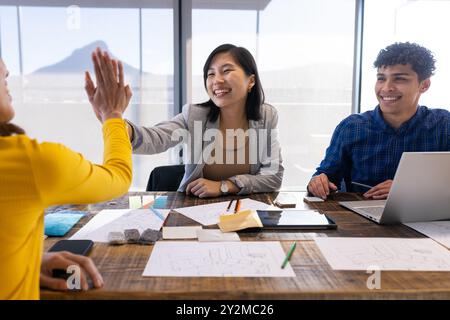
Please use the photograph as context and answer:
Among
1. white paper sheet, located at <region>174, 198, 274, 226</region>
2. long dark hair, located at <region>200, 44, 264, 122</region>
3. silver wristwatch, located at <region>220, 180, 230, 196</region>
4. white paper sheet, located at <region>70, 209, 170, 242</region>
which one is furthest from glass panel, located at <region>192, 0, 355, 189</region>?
white paper sheet, located at <region>70, 209, 170, 242</region>

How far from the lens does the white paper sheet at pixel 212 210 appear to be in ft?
4.32

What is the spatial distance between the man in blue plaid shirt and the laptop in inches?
19.8

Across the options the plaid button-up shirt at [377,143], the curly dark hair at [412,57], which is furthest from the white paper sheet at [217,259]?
the curly dark hair at [412,57]

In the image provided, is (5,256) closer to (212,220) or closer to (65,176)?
(65,176)

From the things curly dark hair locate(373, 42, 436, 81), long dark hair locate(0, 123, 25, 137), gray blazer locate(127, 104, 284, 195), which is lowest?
gray blazer locate(127, 104, 284, 195)

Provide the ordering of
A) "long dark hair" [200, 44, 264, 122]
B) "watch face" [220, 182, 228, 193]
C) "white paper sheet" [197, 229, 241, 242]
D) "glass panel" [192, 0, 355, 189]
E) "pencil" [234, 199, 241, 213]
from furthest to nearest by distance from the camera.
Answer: "glass panel" [192, 0, 355, 189], "long dark hair" [200, 44, 264, 122], "watch face" [220, 182, 228, 193], "pencil" [234, 199, 241, 213], "white paper sheet" [197, 229, 241, 242]

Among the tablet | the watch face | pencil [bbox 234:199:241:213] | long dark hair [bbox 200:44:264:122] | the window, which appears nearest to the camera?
the tablet

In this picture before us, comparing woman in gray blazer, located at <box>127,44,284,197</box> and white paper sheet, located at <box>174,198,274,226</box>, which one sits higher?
woman in gray blazer, located at <box>127,44,284,197</box>

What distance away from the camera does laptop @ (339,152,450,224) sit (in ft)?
3.88

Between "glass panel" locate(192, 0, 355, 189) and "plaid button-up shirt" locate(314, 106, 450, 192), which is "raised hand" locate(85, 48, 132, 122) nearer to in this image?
"plaid button-up shirt" locate(314, 106, 450, 192)

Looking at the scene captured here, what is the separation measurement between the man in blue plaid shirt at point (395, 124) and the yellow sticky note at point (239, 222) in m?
0.68

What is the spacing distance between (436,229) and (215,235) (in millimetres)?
699

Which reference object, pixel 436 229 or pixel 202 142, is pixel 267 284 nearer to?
pixel 436 229

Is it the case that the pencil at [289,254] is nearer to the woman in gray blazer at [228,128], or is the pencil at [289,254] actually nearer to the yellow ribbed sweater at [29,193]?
the yellow ribbed sweater at [29,193]
